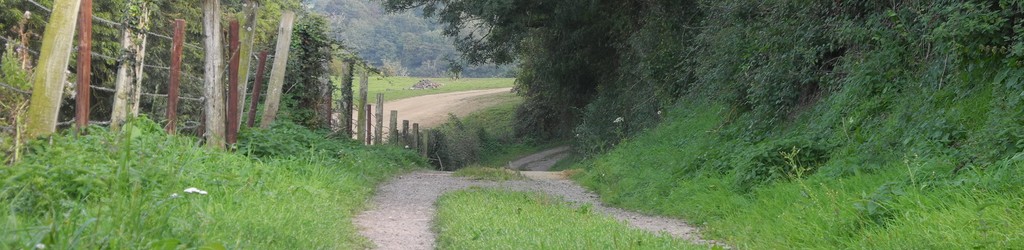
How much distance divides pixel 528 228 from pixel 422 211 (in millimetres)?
2869

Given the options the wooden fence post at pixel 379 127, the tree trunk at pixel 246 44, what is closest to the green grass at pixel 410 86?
the wooden fence post at pixel 379 127

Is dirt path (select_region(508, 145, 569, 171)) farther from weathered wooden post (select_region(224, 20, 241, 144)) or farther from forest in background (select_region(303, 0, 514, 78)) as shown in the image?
forest in background (select_region(303, 0, 514, 78))

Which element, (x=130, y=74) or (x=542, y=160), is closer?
(x=130, y=74)

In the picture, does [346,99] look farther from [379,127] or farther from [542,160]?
[542,160]

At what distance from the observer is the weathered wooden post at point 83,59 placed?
9.08m

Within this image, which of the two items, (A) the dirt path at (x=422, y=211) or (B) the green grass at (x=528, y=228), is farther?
(A) the dirt path at (x=422, y=211)

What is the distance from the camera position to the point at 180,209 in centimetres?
680

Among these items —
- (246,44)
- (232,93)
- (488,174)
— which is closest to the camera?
(232,93)

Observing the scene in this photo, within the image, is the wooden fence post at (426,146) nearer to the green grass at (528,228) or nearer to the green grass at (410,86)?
A: the green grass at (528,228)

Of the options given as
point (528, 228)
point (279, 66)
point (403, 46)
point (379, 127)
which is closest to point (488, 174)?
point (279, 66)

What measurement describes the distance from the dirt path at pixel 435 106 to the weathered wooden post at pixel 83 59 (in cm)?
3882

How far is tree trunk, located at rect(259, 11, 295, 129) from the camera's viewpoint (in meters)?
16.1

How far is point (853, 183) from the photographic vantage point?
913 cm

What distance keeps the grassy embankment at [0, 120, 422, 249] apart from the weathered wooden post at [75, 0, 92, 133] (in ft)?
0.71
